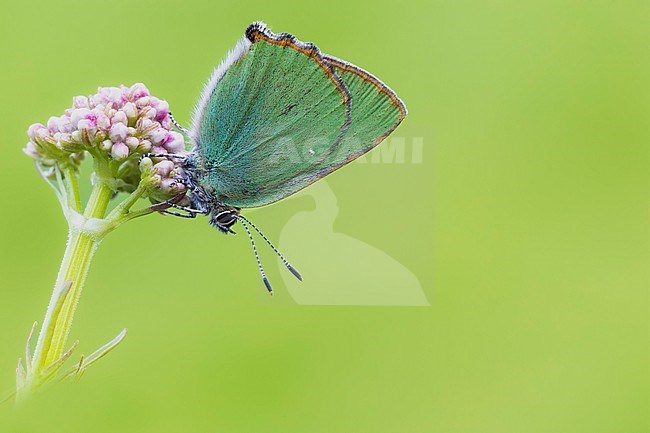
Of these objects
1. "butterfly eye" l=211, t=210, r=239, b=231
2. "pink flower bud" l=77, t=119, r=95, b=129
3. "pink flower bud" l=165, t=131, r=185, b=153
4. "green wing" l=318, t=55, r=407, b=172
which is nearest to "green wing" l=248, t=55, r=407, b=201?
"green wing" l=318, t=55, r=407, b=172

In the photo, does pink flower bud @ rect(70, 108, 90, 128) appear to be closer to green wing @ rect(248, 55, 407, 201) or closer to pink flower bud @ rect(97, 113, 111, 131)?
pink flower bud @ rect(97, 113, 111, 131)

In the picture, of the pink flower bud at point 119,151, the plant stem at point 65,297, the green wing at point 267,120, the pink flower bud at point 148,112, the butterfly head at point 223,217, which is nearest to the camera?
the plant stem at point 65,297

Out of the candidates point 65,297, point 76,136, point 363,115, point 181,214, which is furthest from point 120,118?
point 363,115

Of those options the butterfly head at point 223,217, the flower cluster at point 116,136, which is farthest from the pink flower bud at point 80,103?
the butterfly head at point 223,217

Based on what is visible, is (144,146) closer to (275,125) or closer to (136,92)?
(136,92)

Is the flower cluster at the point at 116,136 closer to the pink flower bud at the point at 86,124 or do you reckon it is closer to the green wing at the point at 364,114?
the pink flower bud at the point at 86,124

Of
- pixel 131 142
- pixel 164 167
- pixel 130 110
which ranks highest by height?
pixel 130 110
